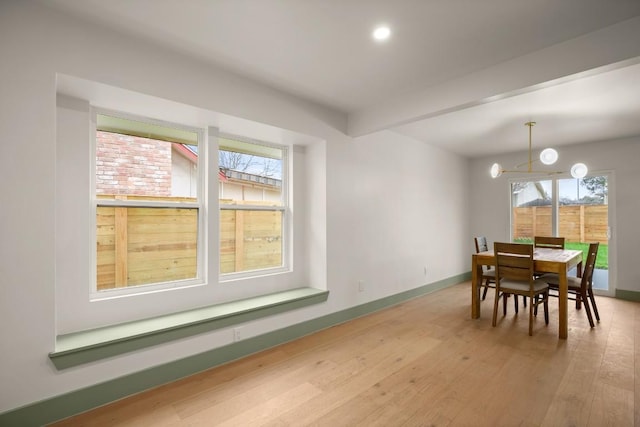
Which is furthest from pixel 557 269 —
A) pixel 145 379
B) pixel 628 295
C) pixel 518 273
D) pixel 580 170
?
pixel 145 379

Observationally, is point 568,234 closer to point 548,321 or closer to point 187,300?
point 548,321

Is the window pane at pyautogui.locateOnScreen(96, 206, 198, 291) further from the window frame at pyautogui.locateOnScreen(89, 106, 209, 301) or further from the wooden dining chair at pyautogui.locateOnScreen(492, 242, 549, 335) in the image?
the wooden dining chair at pyautogui.locateOnScreen(492, 242, 549, 335)

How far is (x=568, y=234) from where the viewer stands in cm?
529

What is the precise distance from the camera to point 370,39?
2180mm

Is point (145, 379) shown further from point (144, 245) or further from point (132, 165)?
point (132, 165)

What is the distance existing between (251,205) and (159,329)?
1509 millimetres

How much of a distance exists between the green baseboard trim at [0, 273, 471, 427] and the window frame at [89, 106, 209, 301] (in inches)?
25.0

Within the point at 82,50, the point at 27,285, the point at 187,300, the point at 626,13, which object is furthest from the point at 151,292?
the point at 626,13

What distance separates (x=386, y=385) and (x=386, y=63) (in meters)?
2.56

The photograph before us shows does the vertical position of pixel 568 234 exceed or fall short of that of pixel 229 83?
it falls short

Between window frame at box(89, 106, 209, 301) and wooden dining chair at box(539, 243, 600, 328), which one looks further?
wooden dining chair at box(539, 243, 600, 328)

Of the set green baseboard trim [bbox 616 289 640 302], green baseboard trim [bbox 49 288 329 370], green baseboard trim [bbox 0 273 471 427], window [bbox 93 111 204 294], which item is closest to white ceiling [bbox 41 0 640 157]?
window [bbox 93 111 204 294]

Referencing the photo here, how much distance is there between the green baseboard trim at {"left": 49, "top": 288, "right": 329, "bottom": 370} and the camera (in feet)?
6.42

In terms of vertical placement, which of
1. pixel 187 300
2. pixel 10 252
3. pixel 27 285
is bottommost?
Result: pixel 187 300
